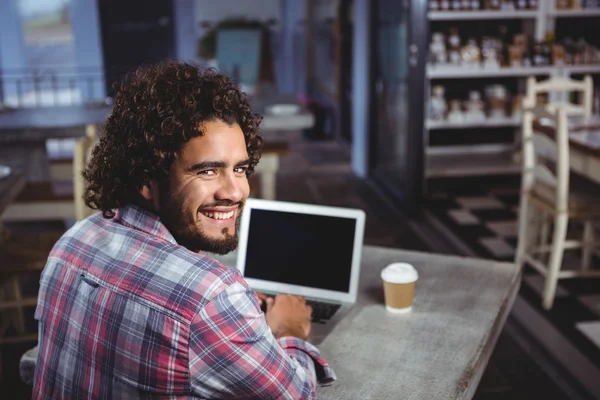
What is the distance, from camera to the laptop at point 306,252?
5.48ft

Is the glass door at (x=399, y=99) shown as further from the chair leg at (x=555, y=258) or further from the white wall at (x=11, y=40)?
the white wall at (x=11, y=40)

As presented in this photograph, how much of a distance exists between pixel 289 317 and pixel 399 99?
3668mm

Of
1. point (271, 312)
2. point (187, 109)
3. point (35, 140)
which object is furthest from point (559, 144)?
point (35, 140)

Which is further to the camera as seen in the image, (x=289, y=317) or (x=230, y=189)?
(x=289, y=317)

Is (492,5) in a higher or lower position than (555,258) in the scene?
higher

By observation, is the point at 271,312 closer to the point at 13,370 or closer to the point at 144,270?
the point at 144,270

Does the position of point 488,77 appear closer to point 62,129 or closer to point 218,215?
point 62,129

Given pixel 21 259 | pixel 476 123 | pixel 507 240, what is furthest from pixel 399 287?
pixel 476 123

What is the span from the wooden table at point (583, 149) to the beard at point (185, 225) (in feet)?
7.85

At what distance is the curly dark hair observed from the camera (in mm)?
1078

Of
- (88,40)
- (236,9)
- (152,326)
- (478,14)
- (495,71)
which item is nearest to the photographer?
(152,326)

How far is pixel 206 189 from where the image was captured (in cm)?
110

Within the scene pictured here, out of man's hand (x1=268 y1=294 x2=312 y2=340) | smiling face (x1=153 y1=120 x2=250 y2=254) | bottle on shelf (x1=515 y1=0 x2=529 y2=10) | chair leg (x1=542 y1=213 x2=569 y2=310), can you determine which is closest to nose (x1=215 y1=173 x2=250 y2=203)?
smiling face (x1=153 y1=120 x2=250 y2=254)

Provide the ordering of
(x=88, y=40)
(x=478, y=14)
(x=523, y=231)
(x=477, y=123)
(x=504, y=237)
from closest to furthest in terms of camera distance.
A: (x=523, y=231) → (x=504, y=237) → (x=478, y=14) → (x=477, y=123) → (x=88, y=40)
